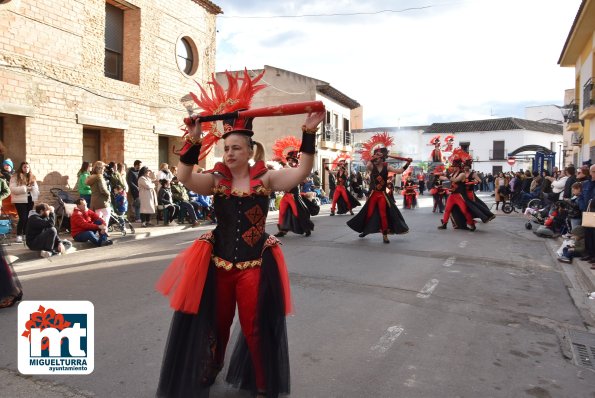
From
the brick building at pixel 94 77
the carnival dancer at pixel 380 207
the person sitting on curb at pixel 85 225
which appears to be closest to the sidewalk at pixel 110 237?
the person sitting on curb at pixel 85 225

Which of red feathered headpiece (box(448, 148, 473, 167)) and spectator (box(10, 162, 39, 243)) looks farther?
red feathered headpiece (box(448, 148, 473, 167))

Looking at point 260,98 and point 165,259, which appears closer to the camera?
point 165,259

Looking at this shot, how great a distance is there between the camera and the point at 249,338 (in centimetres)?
317

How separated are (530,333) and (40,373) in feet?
14.6

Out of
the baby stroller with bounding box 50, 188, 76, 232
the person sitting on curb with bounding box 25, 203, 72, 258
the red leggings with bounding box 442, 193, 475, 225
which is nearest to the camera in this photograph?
the person sitting on curb with bounding box 25, 203, 72, 258

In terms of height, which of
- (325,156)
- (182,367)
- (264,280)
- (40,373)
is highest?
(325,156)

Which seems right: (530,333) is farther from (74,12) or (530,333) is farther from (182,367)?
(74,12)

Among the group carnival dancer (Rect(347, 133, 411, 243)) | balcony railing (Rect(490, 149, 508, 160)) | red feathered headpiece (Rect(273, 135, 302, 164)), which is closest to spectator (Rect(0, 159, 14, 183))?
red feathered headpiece (Rect(273, 135, 302, 164))

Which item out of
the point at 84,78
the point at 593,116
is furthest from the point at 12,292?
the point at 593,116

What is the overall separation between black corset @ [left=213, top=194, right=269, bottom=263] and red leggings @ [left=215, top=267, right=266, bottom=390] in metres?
0.11

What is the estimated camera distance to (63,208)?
1154 centimetres

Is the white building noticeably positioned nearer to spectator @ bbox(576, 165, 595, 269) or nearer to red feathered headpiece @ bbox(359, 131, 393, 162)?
red feathered headpiece @ bbox(359, 131, 393, 162)

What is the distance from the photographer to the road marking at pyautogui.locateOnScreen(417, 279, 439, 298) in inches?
241

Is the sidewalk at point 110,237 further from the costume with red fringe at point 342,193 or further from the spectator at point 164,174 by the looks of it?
the costume with red fringe at point 342,193
